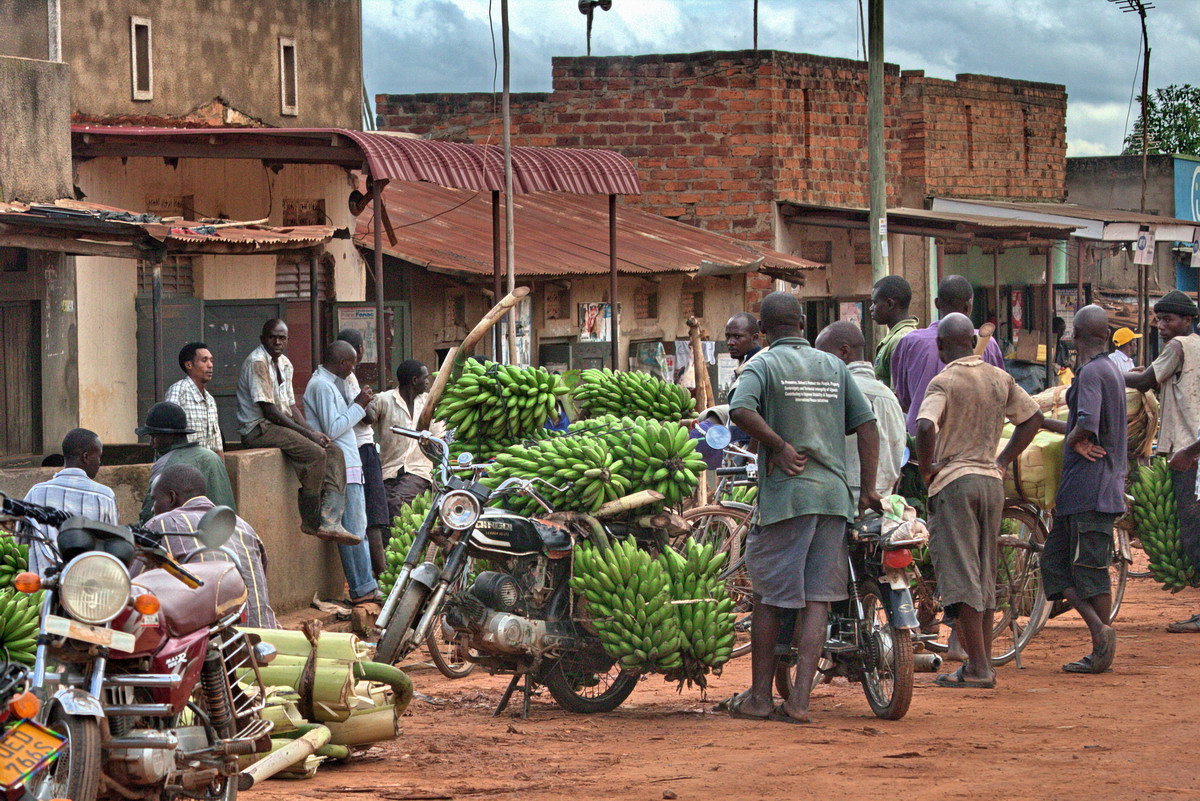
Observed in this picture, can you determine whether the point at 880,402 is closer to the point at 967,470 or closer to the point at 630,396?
the point at 967,470

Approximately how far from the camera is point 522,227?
1998 cm

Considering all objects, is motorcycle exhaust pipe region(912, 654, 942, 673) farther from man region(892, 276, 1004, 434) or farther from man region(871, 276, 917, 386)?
man region(871, 276, 917, 386)

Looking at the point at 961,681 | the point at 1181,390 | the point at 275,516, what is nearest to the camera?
the point at 961,681

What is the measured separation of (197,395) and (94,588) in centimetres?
589

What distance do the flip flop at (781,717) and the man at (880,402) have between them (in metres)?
1.29

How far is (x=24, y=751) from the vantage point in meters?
4.48

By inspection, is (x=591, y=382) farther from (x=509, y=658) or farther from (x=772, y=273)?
(x=772, y=273)

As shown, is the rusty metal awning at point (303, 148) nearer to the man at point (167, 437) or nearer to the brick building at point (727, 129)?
the man at point (167, 437)

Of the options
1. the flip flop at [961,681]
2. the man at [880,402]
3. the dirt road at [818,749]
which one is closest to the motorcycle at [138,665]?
the dirt road at [818,749]

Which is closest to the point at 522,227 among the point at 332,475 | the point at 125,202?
the point at 125,202

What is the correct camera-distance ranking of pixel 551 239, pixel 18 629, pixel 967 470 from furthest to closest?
1. pixel 551 239
2. pixel 967 470
3. pixel 18 629

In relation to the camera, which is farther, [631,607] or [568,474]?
[568,474]

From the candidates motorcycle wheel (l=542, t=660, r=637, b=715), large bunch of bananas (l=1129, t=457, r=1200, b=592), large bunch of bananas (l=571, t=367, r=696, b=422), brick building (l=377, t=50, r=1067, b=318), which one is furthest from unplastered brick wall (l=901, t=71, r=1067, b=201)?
motorcycle wheel (l=542, t=660, r=637, b=715)

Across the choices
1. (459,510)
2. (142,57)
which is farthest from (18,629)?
(142,57)
